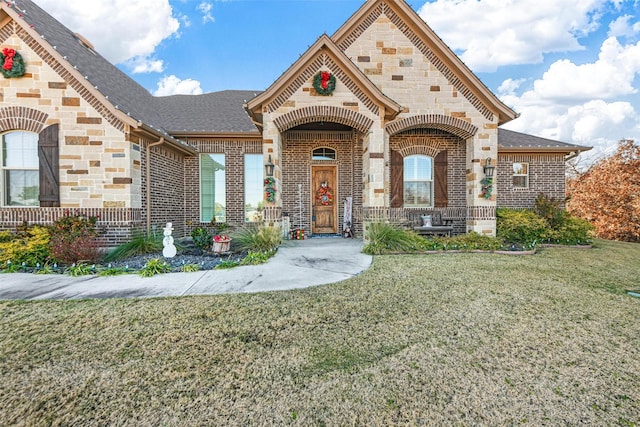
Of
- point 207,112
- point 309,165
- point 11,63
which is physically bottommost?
point 309,165

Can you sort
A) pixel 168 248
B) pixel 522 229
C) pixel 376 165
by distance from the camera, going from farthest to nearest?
1. pixel 522 229
2. pixel 376 165
3. pixel 168 248

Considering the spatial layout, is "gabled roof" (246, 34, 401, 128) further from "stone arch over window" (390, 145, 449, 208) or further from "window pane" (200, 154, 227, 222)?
"window pane" (200, 154, 227, 222)

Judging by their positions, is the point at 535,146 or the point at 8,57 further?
the point at 535,146

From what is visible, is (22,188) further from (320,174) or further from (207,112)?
(320,174)

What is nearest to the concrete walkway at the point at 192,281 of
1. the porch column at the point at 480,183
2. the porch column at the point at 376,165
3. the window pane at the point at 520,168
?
the porch column at the point at 376,165

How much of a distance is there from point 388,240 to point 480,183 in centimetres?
393

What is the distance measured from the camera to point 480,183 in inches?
368

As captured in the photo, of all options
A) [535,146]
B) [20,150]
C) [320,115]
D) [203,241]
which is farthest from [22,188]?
[535,146]

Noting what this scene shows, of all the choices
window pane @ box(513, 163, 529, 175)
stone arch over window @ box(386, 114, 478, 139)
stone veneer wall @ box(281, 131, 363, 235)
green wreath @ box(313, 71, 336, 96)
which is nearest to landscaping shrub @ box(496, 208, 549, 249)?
window pane @ box(513, 163, 529, 175)

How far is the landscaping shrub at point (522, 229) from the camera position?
29.3 ft

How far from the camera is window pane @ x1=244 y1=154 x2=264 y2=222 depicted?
10.7m

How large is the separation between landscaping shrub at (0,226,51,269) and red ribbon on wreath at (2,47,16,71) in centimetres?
373

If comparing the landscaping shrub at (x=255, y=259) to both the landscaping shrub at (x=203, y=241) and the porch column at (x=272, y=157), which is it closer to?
the porch column at (x=272, y=157)

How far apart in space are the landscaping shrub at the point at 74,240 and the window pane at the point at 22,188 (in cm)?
121
